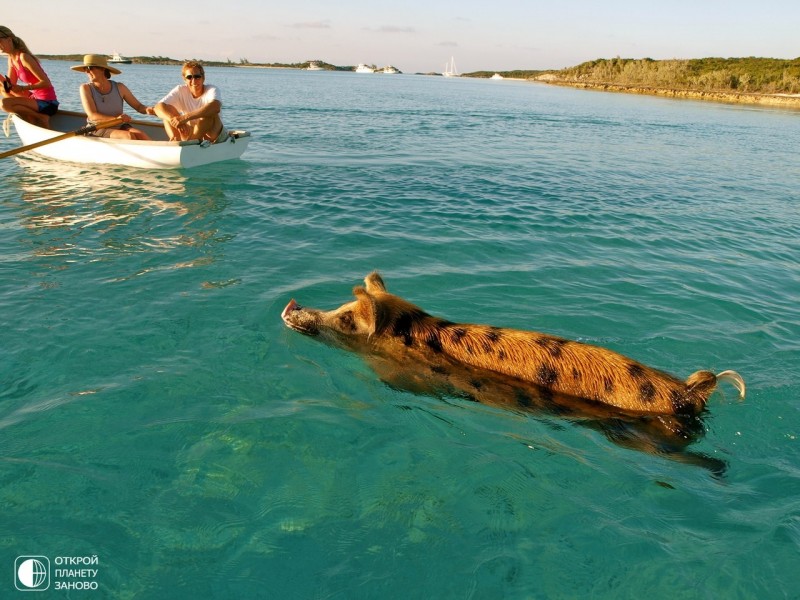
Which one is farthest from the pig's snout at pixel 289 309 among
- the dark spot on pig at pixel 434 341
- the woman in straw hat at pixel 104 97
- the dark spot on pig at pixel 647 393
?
the woman in straw hat at pixel 104 97

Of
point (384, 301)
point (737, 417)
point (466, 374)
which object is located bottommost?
point (737, 417)

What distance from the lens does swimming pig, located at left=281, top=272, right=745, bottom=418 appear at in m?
5.22

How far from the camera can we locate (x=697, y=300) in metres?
9.45

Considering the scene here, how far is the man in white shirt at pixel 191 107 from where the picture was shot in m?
15.3

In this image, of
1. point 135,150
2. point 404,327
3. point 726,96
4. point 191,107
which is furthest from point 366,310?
point 726,96

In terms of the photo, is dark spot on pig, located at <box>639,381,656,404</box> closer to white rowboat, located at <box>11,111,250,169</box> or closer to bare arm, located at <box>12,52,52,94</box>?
white rowboat, located at <box>11,111,250,169</box>

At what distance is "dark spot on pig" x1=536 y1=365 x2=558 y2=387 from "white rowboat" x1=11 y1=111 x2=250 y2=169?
14.4 meters

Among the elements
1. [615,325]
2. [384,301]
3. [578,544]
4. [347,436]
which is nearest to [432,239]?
[615,325]

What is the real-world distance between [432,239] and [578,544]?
8.60m

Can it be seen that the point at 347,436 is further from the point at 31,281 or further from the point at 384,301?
the point at 31,281

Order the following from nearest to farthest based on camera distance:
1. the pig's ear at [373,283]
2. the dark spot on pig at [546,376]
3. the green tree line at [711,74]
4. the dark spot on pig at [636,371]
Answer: the dark spot on pig at [636,371], the dark spot on pig at [546,376], the pig's ear at [373,283], the green tree line at [711,74]

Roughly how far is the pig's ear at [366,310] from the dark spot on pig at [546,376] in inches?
79.5
